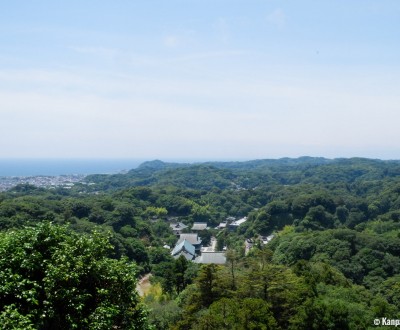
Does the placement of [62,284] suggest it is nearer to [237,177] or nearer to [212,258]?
[212,258]

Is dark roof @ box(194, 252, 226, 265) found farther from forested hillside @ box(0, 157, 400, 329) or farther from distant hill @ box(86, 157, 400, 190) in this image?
distant hill @ box(86, 157, 400, 190)

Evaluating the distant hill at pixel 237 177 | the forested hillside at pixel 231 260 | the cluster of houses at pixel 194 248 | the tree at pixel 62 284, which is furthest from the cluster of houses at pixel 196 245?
the distant hill at pixel 237 177

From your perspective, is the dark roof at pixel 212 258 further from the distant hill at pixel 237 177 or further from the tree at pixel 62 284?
the distant hill at pixel 237 177

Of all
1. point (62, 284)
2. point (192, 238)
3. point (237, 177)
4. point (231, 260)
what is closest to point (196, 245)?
point (192, 238)

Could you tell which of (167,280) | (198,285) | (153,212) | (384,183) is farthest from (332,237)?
(384,183)

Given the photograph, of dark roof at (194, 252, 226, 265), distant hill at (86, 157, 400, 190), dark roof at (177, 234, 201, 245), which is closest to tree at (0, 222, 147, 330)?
dark roof at (194, 252, 226, 265)
